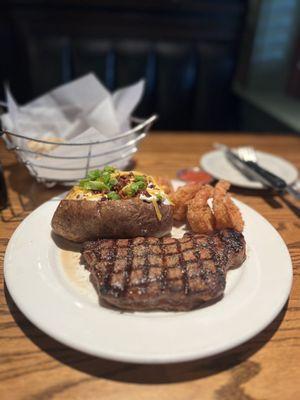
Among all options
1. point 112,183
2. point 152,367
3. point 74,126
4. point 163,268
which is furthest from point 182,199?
point 74,126

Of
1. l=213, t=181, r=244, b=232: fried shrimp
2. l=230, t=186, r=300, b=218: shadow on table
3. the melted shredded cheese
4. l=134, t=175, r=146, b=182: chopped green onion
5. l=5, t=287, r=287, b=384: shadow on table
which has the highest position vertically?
l=134, t=175, r=146, b=182: chopped green onion

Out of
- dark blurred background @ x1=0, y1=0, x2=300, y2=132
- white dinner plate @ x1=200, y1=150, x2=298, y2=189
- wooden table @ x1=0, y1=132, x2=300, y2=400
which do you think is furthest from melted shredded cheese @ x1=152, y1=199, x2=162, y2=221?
dark blurred background @ x1=0, y1=0, x2=300, y2=132

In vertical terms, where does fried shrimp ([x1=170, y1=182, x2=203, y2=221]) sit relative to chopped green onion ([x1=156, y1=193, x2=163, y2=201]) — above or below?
below

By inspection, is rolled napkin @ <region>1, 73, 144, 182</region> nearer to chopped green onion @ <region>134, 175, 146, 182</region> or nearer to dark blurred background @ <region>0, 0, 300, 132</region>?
chopped green onion @ <region>134, 175, 146, 182</region>

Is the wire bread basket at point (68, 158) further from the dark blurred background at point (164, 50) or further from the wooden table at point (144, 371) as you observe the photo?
the dark blurred background at point (164, 50)

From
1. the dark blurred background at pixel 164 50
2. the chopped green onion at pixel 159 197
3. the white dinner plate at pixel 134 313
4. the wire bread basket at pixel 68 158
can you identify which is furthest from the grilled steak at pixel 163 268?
the dark blurred background at pixel 164 50

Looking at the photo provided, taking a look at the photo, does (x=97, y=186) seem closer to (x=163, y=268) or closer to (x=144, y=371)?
(x=163, y=268)
